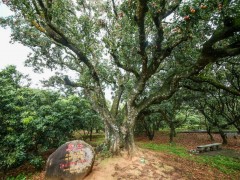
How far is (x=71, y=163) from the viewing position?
782cm

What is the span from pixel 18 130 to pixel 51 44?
6.33 meters

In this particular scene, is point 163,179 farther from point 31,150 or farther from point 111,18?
point 111,18

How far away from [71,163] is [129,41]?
241 inches

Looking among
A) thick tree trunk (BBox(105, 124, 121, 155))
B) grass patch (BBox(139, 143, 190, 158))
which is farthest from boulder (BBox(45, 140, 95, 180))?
grass patch (BBox(139, 143, 190, 158))

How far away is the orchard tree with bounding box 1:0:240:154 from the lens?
7012 mm

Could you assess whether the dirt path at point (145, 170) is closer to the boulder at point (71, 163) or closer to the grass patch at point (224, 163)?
the boulder at point (71, 163)

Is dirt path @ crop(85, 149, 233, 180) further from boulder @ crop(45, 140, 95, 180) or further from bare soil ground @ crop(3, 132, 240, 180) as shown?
boulder @ crop(45, 140, 95, 180)

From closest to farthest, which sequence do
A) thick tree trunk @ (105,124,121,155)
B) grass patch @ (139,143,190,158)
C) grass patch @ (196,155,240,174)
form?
thick tree trunk @ (105,124,121,155) → grass patch @ (196,155,240,174) → grass patch @ (139,143,190,158)

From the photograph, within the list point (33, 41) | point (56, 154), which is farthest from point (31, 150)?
point (33, 41)

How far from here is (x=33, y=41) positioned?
40.5 feet

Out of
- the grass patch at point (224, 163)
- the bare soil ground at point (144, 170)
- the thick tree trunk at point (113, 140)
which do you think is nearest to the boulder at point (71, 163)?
the bare soil ground at point (144, 170)

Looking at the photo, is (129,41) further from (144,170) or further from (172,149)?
(172,149)

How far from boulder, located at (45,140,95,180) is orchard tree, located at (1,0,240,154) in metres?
1.58

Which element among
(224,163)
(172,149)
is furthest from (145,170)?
(172,149)
